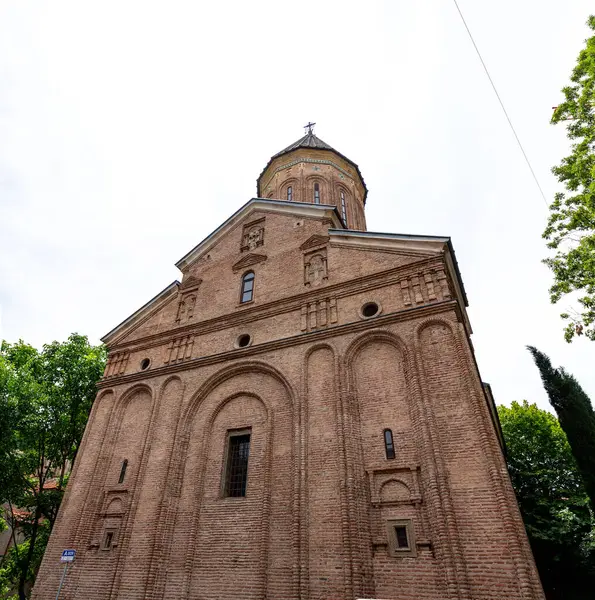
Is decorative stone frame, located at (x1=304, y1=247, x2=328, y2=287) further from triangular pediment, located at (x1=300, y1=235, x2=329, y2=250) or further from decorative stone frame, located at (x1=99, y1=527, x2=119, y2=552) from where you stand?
decorative stone frame, located at (x1=99, y1=527, x2=119, y2=552)

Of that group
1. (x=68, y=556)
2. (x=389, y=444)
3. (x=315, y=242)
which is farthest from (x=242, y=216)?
(x=68, y=556)

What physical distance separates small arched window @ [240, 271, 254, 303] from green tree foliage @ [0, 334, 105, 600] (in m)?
9.33

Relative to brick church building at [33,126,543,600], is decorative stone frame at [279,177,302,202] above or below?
above

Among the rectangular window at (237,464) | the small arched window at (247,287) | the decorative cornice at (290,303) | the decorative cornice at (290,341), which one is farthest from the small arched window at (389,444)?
the small arched window at (247,287)

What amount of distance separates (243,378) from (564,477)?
19123mm

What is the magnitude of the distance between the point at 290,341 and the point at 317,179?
13.8 metres

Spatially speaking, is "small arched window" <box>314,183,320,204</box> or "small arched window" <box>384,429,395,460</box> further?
"small arched window" <box>314,183,320,204</box>

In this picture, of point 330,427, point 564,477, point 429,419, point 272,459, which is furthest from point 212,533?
point 564,477

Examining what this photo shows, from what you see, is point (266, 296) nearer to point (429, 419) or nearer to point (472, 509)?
point (429, 419)

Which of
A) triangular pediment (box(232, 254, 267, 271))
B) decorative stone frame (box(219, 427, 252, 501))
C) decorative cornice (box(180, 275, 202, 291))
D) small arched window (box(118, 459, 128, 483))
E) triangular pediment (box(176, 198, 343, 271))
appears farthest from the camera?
decorative cornice (box(180, 275, 202, 291))

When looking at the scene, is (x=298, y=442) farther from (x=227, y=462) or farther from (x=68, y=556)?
(x=68, y=556)

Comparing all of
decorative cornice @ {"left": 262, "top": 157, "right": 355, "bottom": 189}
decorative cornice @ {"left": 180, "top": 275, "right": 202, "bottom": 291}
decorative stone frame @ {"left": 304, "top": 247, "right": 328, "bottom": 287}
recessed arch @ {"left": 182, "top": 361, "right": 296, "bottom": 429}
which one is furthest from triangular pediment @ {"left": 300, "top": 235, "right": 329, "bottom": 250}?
decorative cornice @ {"left": 262, "top": 157, "right": 355, "bottom": 189}

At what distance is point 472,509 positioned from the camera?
798 cm

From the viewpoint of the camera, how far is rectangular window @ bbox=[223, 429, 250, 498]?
1142 cm
